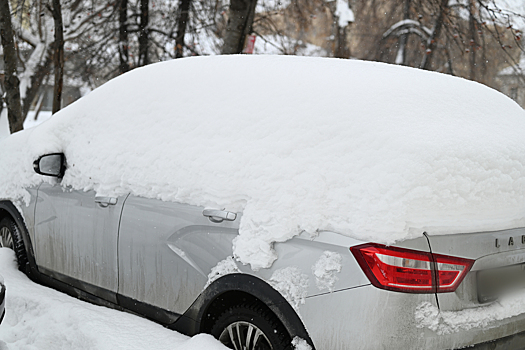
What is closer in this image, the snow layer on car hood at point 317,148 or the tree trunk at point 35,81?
the snow layer on car hood at point 317,148

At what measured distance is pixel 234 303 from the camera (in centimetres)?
254

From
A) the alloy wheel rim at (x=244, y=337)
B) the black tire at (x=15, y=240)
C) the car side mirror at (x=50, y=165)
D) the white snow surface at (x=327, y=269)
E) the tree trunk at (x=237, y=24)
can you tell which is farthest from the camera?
the tree trunk at (x=237, y=24)

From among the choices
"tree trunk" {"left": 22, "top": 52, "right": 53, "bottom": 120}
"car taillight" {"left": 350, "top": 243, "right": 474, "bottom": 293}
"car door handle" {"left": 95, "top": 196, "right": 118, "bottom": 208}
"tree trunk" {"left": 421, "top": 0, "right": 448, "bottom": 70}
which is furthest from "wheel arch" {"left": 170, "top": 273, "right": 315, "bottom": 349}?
"tree trunk" {"left": 22, "top": 52, "right": 53, "bottom": 120}

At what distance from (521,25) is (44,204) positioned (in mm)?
11482

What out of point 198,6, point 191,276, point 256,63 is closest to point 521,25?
point 198,6

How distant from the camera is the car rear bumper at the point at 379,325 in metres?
1.97

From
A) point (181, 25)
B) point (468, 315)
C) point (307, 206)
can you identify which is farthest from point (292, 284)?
point (181, 25)

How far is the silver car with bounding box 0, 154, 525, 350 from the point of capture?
2.00m

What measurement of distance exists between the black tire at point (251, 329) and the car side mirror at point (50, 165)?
170 centimetres

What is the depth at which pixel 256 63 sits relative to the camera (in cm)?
293

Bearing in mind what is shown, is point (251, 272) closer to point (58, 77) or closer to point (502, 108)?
point (502, 108)

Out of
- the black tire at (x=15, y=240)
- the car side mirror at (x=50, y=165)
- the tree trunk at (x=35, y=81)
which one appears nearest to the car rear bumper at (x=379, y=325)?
the car side mirror at (x=50, y=165)

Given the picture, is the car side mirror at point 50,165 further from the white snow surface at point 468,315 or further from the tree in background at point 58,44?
the tree in background at point 58,44

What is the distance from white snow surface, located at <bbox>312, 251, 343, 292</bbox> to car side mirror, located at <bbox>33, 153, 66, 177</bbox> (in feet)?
7.22
